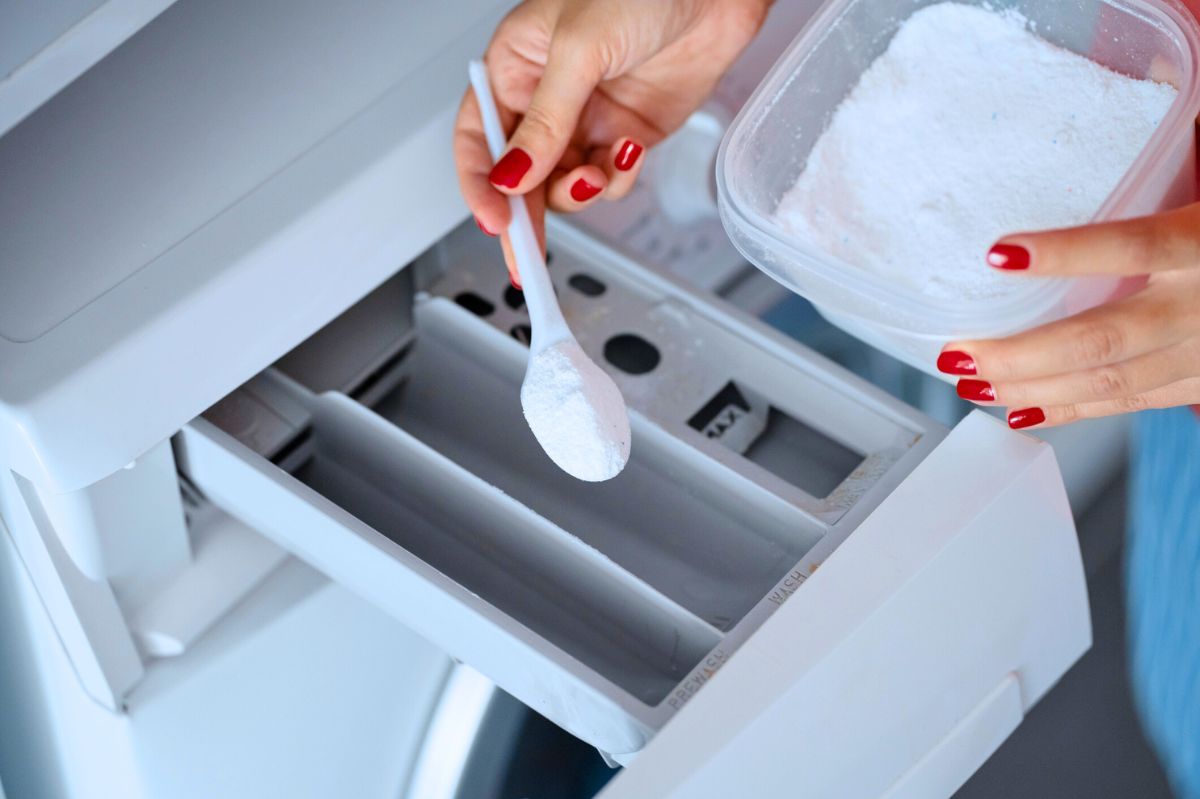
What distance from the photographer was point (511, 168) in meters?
0.72

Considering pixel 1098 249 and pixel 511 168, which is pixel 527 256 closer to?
pixel 511 168

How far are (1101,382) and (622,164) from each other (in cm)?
31

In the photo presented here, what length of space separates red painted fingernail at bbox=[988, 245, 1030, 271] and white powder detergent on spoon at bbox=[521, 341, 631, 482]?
199mm

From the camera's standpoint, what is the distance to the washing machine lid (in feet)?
1.92

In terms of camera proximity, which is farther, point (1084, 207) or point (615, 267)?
point (615, 267)

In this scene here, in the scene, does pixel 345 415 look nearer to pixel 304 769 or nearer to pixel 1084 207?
pixel 304 769

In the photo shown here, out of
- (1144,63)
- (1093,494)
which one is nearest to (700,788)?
(1144,63)

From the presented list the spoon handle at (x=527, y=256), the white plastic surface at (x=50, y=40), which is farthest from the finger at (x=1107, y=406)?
the white plastic surface at (x=50, y=40)

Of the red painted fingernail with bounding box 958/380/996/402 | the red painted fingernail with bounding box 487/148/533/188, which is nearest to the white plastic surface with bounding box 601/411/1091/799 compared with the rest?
the red painted fingernail with bounding box 958/380/996/402

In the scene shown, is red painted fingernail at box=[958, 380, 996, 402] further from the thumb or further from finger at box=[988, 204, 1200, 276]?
the thumb

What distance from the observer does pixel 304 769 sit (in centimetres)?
73

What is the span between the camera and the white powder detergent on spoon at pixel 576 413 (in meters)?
0.61

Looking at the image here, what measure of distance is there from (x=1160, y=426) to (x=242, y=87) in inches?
24.4

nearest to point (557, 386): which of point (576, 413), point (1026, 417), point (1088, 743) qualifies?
point (576, 413)
